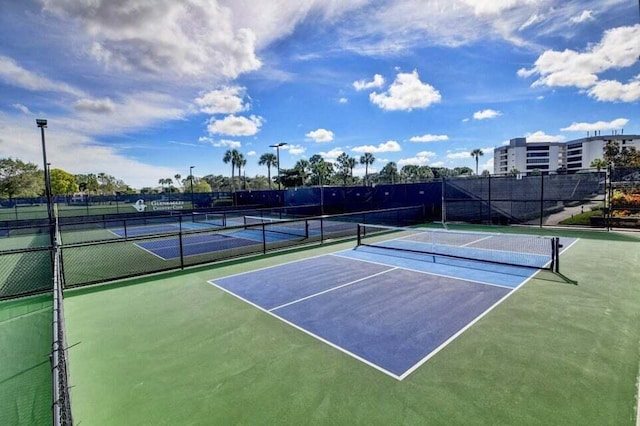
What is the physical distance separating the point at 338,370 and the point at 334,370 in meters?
0.05

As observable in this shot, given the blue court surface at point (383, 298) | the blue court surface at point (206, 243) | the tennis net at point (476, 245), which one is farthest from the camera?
the blue court surface at point (206, 243)

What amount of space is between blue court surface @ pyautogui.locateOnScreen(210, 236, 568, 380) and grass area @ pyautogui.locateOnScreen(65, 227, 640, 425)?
288 millimetres

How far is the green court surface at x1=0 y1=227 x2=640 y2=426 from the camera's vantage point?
3590mm

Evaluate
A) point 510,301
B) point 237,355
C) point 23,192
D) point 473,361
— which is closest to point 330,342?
point 237,355

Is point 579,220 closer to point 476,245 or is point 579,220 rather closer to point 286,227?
point 476,245

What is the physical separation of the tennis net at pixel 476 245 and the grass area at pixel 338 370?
9.49ft

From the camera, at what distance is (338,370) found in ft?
14.5

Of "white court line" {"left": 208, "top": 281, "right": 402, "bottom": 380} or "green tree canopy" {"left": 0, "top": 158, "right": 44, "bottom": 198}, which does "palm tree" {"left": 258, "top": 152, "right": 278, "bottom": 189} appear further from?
"white court line" {"left": 208, "top": 281, "right": 402, "bottom": 380}

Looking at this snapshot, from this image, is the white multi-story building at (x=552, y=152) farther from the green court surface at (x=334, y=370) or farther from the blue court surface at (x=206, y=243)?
the green court surface at (x=334, y=370)

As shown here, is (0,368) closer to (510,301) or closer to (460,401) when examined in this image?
(460,401)

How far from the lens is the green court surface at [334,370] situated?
3590mm

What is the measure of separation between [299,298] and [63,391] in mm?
4909

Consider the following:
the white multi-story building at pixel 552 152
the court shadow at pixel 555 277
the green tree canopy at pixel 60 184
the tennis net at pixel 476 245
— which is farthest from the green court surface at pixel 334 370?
the white multi-story building at pixel 552 152

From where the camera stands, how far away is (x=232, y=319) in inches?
247
